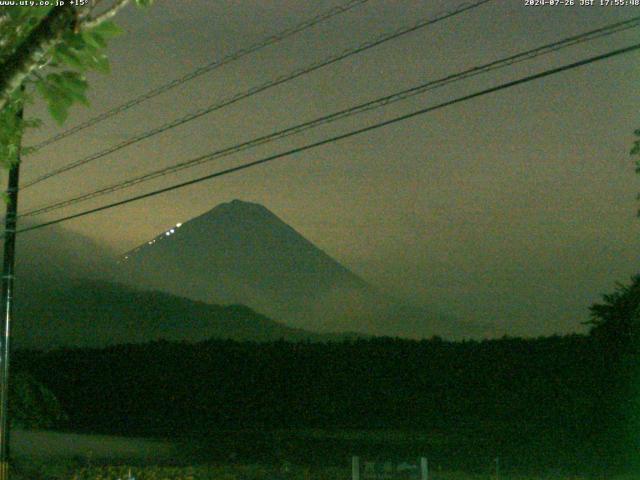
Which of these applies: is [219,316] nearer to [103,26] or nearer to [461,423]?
[461,423]

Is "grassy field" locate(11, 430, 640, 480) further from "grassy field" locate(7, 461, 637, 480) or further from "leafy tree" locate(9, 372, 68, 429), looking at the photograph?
"leafy tree" locate(9, 372, 68, 429)

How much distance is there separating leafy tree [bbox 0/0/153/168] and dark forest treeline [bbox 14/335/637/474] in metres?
25.9

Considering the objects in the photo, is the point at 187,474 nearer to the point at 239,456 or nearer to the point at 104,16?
the point at 239,456

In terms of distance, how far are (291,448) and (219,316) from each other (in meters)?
149

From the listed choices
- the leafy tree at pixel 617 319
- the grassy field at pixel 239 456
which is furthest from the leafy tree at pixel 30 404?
the leafy tree at pixel 617 319

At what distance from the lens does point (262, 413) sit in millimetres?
42969

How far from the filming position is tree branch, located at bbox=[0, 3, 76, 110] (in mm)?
4242

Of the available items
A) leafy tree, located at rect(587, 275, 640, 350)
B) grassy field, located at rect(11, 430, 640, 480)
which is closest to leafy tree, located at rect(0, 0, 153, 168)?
grassy field, located at rect(11, 430, 640, 480)

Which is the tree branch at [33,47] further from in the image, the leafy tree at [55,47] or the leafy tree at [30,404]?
the leafy tree at [30,404]

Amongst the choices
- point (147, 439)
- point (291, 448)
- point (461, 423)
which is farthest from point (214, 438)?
point (461, 423)

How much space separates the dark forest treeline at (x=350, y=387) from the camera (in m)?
35.5

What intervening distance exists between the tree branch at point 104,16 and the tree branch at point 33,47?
12 centimetres

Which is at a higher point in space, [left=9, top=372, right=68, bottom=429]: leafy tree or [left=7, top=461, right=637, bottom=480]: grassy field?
[left=9, top=372, right=68, bottom=429]: leafy tree

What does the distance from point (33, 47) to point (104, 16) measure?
1.39 feet
